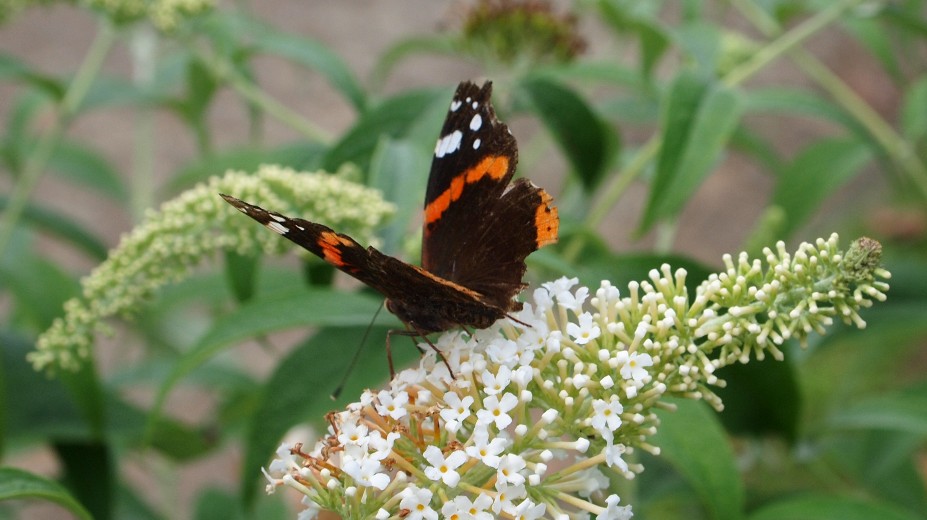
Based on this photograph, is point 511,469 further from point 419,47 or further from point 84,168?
point 84,168

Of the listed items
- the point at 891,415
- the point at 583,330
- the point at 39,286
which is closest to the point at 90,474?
the point at 39,286

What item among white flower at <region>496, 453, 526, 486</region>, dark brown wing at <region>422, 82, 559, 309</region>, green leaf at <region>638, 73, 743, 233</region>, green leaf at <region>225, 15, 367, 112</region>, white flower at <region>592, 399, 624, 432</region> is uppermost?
green leaf at <region>225, 15, 367, 112</region>

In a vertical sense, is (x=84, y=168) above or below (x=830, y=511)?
above

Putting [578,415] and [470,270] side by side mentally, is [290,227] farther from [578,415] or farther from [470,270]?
[578,415]

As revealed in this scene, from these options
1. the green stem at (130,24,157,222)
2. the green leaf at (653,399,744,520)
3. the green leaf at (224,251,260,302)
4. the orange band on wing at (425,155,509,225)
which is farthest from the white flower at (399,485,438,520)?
the green stem at (130,24,157,222)

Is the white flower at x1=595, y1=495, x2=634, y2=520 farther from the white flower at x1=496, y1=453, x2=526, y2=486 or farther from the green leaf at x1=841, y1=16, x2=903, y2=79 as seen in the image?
the green leaf at x1=841, y1=16, x2=903, y2=79

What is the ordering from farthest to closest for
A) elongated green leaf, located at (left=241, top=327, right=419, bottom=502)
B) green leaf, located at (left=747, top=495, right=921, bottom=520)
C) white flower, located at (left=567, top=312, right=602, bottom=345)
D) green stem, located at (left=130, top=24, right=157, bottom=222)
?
green stem, located at (left=130, top=24, right=157, bottom=222), elongated green leaf, located at (left=241, top=327, right=419, bottom=502), green leaf, located at (left=747, top=495, right=921, bottom=520), white flower, located at (left=567, top=312, right=602, bottom=345)

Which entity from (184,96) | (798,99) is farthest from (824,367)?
(184,96)
